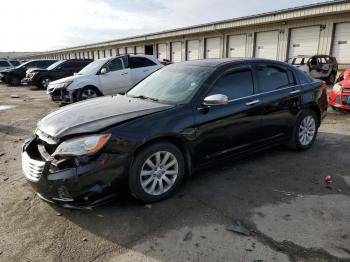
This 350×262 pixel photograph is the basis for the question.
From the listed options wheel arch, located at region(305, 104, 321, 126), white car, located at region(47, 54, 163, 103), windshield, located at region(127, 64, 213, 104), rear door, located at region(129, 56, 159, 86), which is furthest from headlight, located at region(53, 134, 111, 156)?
rear door, located at region(129, 56, 159, 86)

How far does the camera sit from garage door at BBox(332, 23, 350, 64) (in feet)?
59.6

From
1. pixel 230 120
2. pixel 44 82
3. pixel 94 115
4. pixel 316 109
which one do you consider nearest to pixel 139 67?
pixel 316 109

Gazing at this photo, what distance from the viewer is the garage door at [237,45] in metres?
24.8

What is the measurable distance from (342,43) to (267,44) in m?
5.54

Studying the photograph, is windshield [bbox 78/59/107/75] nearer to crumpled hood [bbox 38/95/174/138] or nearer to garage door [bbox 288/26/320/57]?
crumpled hood [bbox 38/95/174/138]

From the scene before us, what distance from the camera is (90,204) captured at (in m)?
3.12

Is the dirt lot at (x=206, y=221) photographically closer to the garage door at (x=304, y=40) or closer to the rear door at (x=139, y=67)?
the rear door at (x=139, y=67)

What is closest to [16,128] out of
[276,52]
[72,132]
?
[72,132]

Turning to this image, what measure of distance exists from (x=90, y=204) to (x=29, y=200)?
1.09 meters

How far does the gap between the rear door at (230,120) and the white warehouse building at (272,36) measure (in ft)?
54.0

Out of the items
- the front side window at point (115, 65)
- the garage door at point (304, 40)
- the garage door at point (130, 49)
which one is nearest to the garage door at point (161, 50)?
the garage door at point (130, 49)

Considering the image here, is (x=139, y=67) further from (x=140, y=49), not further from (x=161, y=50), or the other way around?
(x=140, y=49)

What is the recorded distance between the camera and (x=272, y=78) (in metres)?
4.84

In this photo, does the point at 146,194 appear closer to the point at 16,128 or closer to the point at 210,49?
the point at 16,128
